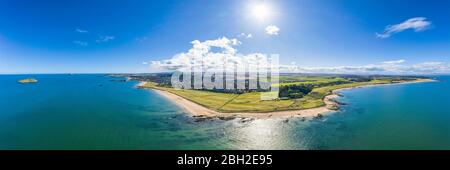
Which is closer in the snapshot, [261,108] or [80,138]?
[80,138]

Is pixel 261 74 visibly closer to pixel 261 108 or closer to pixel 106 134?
pixel 261 108

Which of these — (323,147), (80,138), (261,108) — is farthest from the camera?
(261,108)
